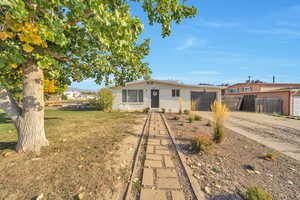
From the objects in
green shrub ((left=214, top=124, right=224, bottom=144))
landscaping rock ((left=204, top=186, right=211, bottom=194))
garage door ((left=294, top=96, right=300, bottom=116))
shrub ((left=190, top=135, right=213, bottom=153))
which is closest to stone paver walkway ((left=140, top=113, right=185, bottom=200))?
landscaping rock ((left=204, top=186, right=211, bottom=194))

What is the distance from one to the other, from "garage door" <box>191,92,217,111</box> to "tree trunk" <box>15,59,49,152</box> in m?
12.7

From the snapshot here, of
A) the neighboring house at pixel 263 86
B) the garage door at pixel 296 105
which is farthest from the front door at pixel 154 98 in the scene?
the neighboring house at pixel 263 86

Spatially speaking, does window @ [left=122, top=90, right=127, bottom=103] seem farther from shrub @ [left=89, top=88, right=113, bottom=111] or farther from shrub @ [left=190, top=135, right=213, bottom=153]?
shrub @ [left=190, top=135, right=213, bottom=153]

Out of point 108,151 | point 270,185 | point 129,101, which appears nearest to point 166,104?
point 129,101

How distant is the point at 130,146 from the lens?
3764 millimetres

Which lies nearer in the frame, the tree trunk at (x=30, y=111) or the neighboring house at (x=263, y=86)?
the tree trunk at (x=30, y=111)

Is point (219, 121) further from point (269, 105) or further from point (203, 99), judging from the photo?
point (269, 105)

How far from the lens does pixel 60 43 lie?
1910 millimetres

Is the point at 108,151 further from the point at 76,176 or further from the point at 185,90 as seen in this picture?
the point at 185,90

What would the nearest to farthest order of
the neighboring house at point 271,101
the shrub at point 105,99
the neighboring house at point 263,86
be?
the neighboring house at point 271,101 → the shrub at point 105,99 → the neighboring house at point 263,86

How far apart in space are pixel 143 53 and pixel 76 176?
375cm

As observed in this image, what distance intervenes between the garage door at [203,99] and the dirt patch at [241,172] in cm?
1017

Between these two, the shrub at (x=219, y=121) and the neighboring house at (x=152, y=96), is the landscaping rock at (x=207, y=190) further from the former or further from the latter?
the neighboring house at (x=152, y=96)

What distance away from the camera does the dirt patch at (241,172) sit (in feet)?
6.50
